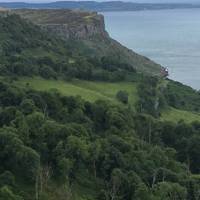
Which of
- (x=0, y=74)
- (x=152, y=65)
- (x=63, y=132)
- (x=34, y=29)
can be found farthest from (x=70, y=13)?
(x=63, y=132)

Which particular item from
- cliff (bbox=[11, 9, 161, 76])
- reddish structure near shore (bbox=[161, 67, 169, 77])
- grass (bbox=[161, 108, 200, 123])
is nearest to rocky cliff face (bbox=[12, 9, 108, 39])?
cliff (bbox=[11, 9, 161, 76])

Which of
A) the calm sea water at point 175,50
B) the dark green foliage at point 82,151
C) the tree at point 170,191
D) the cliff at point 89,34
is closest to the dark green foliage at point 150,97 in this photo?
the dark green foliage at point 82,151

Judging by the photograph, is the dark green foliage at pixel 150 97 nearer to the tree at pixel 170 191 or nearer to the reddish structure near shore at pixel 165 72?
the tree at pixel 170 191

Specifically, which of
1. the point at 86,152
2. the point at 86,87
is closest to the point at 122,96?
the point at 86,87

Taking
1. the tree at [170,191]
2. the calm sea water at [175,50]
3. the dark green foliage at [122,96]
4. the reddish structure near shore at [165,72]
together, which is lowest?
the calm sea water at [175,50]

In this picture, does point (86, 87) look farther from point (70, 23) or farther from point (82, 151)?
point (70, 23)

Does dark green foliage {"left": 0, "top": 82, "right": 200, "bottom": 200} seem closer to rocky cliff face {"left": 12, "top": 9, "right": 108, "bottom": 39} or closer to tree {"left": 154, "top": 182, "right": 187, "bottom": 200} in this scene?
tree {"left": 154, "top": 182, "right": 187, "bottom": 200}

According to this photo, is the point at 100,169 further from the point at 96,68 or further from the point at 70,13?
the point at 70,13
